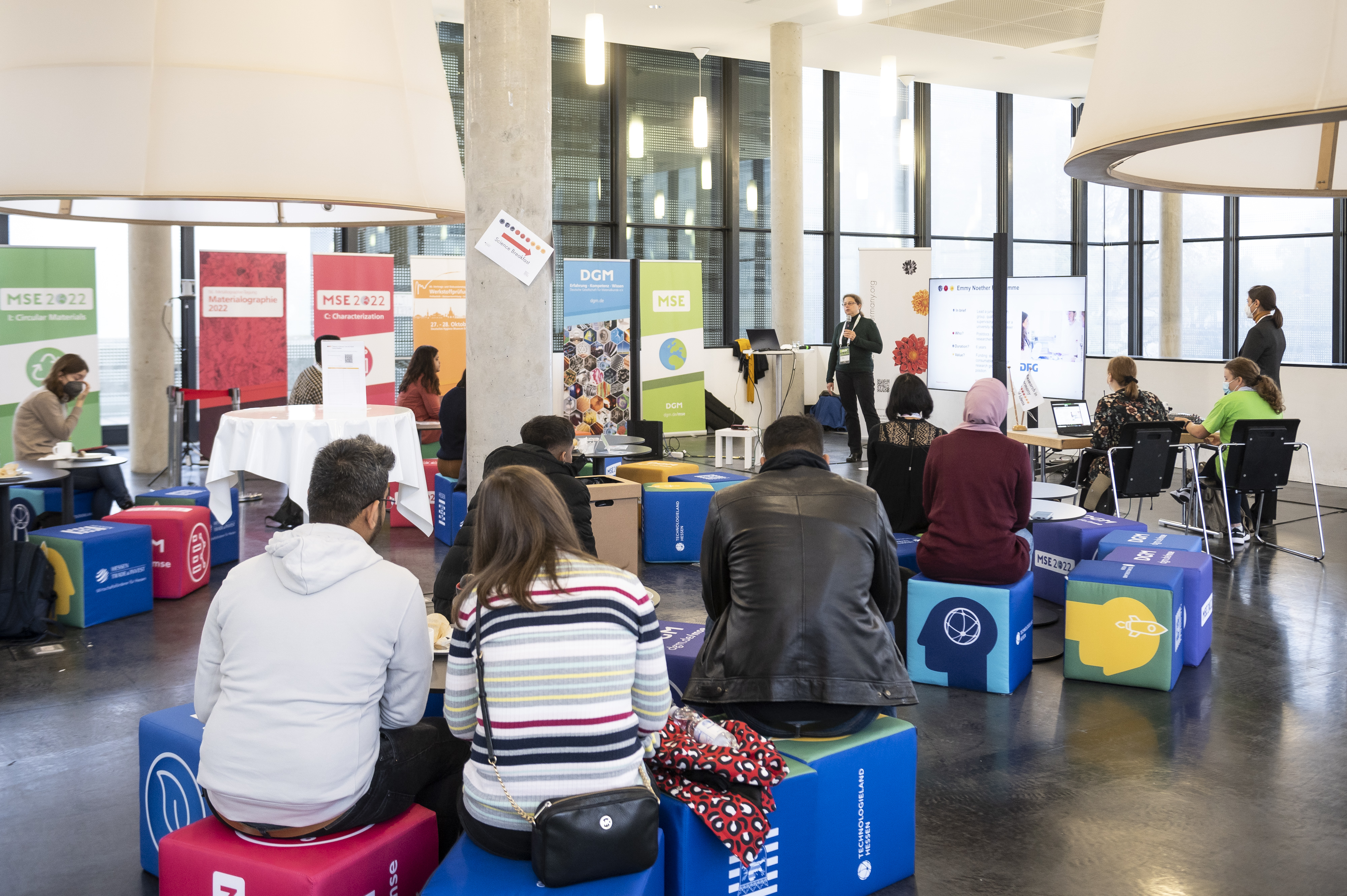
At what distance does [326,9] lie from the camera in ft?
3.98

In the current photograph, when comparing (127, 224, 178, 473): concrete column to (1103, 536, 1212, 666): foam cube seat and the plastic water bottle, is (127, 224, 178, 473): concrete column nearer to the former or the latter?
(1103, 536, 1212, 666): foam cube seat

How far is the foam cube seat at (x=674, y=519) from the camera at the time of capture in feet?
22.0

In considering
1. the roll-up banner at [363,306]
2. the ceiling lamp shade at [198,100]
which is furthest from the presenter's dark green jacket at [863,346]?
the ceiling lamp shade at [198,100]

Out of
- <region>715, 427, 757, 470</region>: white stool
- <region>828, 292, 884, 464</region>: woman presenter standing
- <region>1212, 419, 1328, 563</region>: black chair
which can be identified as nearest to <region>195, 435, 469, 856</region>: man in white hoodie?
<region>1212, 419, 1328, 563</region>: black chair

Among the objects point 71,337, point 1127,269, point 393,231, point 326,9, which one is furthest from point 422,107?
point 1127,269

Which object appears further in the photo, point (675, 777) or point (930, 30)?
point (930, 30)

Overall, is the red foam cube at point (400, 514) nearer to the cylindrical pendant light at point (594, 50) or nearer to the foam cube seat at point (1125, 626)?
the cylindrical pendant light at point (594, 50)

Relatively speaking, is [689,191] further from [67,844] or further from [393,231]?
[67,844]

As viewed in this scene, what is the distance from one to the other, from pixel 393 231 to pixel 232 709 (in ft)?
33.7

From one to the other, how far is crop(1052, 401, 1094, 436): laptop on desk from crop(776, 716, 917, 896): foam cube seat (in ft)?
16.4

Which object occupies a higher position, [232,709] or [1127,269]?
[1127,269]

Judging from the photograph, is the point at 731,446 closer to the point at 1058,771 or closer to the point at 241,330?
the point at 241,330

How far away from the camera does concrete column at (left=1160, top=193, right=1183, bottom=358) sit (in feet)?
48.5

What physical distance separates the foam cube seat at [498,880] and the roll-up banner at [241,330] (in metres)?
8.34
